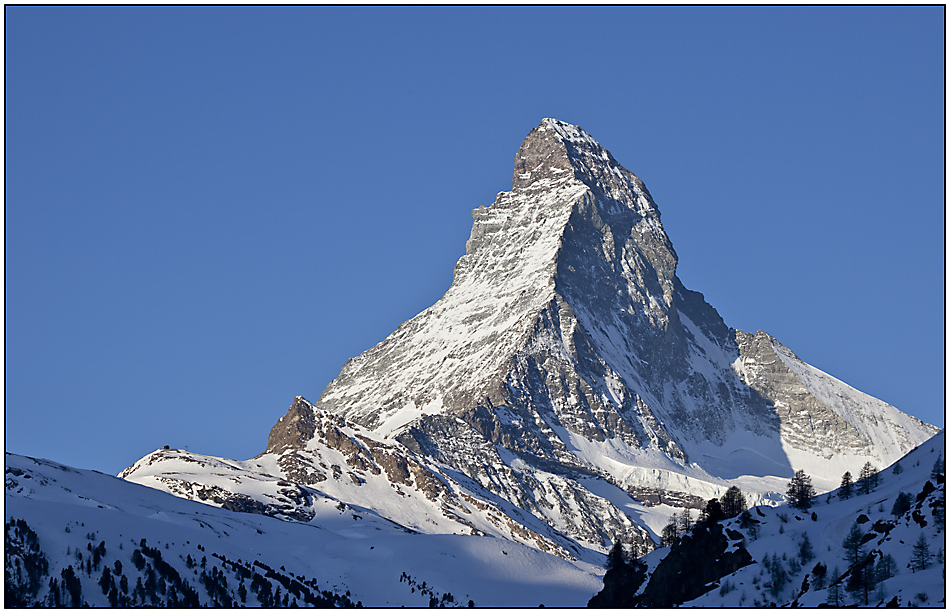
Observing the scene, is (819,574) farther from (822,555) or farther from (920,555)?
Answer: (920,555)

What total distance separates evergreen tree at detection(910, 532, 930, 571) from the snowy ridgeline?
0.08 metres

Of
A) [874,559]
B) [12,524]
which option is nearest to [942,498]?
[874,559]

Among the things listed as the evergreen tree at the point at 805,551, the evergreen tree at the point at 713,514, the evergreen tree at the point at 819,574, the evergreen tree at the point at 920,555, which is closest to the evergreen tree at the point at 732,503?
the evergreen tree at the point at 713,514

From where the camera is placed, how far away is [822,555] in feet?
385

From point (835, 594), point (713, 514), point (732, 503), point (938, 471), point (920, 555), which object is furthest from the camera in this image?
point (732, 503)

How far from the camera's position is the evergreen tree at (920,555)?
103438 mm

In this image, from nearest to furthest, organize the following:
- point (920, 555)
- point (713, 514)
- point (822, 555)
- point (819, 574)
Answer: point (920, 555) < point (819, 574) < point (822, 555) < point (713, 514)

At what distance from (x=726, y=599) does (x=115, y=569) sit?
320 ft

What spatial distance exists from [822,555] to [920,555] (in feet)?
44.9

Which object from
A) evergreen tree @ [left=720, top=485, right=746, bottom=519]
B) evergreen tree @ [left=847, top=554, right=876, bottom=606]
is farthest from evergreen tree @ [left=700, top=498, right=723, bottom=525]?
evergreen tree @ [left=847, top=554, right=876, bottom=606]

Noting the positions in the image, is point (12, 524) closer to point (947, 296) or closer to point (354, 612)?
point (354, 612)

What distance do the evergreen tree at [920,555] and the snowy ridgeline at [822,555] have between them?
83 mm

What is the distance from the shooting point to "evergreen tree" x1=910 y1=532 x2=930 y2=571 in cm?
10344

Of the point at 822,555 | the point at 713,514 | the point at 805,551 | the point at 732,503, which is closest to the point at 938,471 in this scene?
the point at 822,555
